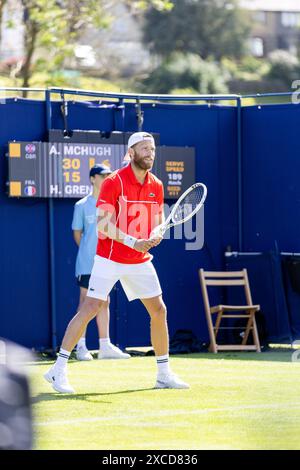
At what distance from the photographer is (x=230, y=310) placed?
48.4 ft

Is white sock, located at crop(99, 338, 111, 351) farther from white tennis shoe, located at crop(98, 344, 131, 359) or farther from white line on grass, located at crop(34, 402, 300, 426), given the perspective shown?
white line on grass, located at crop(34, 402, 300, 426)

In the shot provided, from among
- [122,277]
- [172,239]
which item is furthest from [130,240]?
[172,239]

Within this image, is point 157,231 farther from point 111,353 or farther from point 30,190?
point 30,190

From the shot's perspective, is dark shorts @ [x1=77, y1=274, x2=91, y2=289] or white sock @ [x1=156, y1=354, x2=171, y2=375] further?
dark shorts @ [x1=77, y1=274, x2=91, y2=289]

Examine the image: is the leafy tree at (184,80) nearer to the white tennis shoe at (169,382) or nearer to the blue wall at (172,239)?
the blue wall at (172,239)

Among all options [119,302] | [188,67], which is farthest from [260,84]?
[119,302]

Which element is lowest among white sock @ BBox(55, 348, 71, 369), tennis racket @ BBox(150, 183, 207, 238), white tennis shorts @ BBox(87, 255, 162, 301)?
white sock @ BBox(55, 348, 71, 369)

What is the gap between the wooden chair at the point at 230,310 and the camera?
1426 cm

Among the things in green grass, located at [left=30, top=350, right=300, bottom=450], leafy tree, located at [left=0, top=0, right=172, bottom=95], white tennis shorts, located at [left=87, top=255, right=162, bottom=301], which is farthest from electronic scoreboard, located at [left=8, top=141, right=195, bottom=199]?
leafy tree, located at [left=0, top=0, right=172, bottom=95]

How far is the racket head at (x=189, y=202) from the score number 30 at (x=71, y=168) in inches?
109

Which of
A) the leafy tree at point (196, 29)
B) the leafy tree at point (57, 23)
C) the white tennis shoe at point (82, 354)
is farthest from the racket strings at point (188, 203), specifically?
the leafy tree at point (196, 29)

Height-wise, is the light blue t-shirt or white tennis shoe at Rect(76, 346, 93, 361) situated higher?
the light blue t-shirt

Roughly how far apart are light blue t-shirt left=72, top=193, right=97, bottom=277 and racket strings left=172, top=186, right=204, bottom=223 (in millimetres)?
2099

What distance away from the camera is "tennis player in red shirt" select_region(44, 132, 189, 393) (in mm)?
9906
